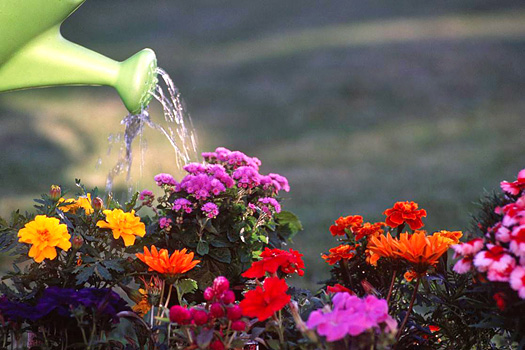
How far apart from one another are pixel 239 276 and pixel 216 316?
1.89ft

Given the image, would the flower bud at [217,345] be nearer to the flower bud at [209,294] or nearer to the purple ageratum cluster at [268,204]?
the flower bud at [209,294]

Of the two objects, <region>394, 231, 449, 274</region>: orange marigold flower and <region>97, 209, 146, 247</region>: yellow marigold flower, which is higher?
<region>97, 209, 146, 247</region>: yellow marigold flower

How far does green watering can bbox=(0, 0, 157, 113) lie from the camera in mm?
1744

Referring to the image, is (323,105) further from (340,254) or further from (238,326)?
(238,326)

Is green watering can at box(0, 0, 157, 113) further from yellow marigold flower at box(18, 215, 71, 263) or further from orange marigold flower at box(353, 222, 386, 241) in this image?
orange marigold flower at box(353, 222, 386, 241)

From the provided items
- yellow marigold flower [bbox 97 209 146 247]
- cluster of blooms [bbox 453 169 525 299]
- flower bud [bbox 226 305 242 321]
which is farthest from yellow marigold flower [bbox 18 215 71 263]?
cluster of blooms [bbox 453 169 525 299]

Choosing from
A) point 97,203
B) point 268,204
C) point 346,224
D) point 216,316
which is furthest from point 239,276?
point 216,316

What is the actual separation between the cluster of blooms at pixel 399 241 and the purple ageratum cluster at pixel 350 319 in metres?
0.23

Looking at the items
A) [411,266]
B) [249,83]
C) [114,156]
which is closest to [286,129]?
[249,83]

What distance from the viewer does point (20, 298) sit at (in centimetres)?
172

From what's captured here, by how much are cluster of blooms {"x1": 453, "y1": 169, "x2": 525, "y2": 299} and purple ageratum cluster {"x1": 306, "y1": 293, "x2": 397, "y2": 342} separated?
0.19 meters

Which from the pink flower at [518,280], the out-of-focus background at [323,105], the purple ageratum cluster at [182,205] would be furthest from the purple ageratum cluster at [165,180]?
the out-of-focus background at [323,105]

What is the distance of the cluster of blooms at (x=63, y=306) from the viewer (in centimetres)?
149

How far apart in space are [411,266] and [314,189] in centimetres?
373
